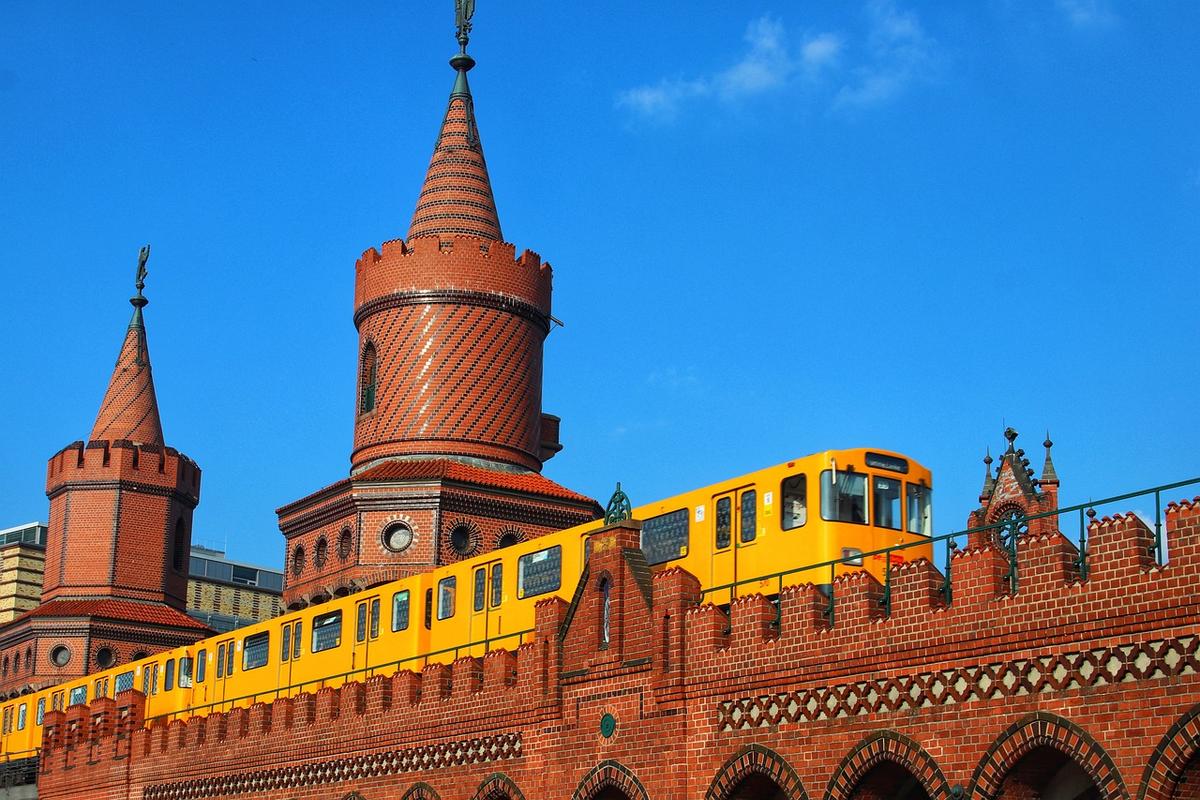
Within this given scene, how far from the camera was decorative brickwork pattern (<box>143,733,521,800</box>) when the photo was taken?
26.5m

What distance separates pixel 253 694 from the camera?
37.1m

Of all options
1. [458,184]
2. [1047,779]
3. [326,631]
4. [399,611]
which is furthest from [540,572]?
[458,184]

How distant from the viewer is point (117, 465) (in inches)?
1955

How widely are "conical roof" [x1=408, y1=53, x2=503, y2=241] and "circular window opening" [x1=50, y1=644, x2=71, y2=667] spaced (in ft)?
54.0

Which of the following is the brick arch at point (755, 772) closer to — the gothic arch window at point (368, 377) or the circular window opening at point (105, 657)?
the gothic arch window at point (368, 377)

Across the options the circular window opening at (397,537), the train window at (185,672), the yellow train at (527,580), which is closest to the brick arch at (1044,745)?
the yellow train at (527,580)

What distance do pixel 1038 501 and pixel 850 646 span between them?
25208 millimetres

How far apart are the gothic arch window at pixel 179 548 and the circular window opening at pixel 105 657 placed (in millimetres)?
3383

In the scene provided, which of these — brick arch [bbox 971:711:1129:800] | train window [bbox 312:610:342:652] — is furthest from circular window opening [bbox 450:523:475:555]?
brick arch [bbox 971:711:1129:800]

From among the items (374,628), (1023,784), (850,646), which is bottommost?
(1023,784)

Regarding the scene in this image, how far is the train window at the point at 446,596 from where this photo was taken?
31891 mm

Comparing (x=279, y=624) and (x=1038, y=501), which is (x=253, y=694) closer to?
(x=279, y=624)

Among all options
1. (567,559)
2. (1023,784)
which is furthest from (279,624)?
(1023,784)

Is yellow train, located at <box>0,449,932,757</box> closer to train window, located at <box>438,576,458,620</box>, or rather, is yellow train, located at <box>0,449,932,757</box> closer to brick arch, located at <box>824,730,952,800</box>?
train window, located at <box>438,576,458,620</box>
